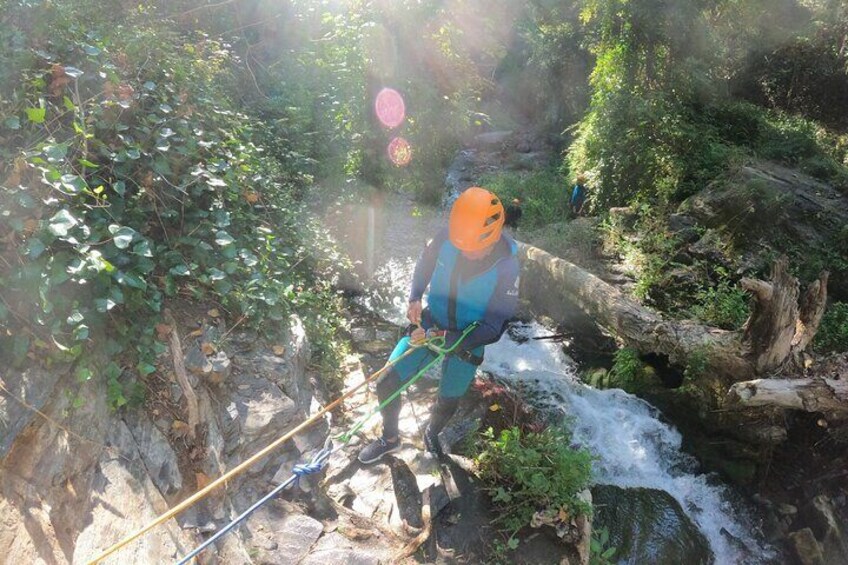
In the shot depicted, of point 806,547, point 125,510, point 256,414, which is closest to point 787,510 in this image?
point 806,547

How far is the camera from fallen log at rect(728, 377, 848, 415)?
461 cm

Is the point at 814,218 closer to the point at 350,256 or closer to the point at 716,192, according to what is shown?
the point at 716,192

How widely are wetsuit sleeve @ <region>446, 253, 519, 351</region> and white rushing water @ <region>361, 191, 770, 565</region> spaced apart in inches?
108

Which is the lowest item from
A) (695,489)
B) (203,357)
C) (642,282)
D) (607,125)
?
(695,489)

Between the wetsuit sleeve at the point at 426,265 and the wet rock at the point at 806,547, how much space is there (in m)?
4.56

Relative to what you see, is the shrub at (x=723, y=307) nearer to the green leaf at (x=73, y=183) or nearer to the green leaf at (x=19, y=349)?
the green leaf at (x=73, y=183)

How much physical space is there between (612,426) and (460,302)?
11.7 feet

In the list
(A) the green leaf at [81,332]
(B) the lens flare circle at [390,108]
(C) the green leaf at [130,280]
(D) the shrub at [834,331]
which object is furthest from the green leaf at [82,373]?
(D) the shrub at [834,331]

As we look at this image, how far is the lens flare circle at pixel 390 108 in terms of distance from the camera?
22.0 ft

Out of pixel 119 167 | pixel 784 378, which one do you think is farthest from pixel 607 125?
pixel 119 167

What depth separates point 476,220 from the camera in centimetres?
329

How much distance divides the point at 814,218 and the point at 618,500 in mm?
6122

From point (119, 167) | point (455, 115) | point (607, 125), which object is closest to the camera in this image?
point (119, 167)

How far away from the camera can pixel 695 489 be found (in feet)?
17.7
